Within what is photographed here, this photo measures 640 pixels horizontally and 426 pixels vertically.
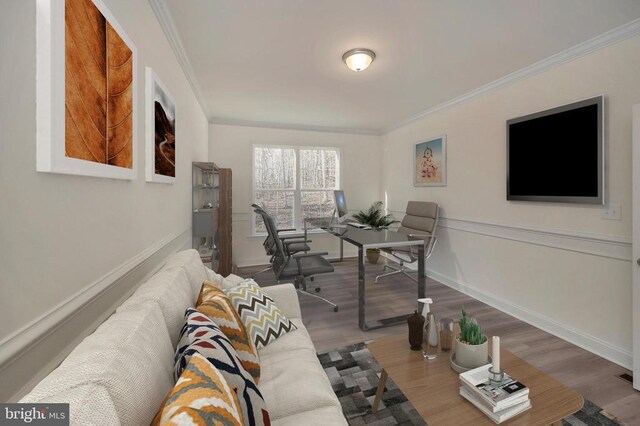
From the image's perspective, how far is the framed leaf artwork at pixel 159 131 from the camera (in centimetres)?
173

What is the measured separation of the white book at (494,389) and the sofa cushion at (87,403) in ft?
4.23

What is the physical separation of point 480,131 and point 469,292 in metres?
2.06

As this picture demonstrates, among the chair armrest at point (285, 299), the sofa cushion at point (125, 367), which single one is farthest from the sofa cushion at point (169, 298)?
the chair armrest at point (285, 299)

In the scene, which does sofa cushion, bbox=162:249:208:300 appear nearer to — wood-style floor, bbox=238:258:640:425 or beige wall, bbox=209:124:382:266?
wood-style floor, bbox=238:258:640:425

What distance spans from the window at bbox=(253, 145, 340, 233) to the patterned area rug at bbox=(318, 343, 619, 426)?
133 inches

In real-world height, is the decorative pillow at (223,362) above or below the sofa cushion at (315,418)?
above

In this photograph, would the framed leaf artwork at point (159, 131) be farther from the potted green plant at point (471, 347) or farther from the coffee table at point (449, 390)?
the potted green plant at point (471, 347)

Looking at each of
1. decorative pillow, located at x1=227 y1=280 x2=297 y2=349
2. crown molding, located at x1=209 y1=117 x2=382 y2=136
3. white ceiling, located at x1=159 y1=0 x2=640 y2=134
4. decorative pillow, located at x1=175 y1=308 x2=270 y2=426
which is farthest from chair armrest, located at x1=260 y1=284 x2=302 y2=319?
crown molding, located at x1=209 y1=117 x2=382 y2=136

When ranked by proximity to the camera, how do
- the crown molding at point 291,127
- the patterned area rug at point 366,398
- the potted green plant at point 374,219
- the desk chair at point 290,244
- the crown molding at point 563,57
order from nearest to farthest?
the patterned area rug at point 366,398, the crown molding at point 563,57, the desk chair at point 290,244, the crown molding at point 291,127, the potted green plant at point 374,219

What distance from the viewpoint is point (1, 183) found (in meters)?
0.72

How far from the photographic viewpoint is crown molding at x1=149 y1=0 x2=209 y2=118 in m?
1.92

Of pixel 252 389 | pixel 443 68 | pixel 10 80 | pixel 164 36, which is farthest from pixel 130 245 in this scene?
pixel 443 68

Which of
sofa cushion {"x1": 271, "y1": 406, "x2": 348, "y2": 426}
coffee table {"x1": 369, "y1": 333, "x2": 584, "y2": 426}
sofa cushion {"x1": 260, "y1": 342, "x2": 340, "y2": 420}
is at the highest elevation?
sofa cushion {"x1": 260, "y1": 342, "x2": 340, "y2": 420}

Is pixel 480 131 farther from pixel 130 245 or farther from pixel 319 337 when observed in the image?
pixel 130 245
